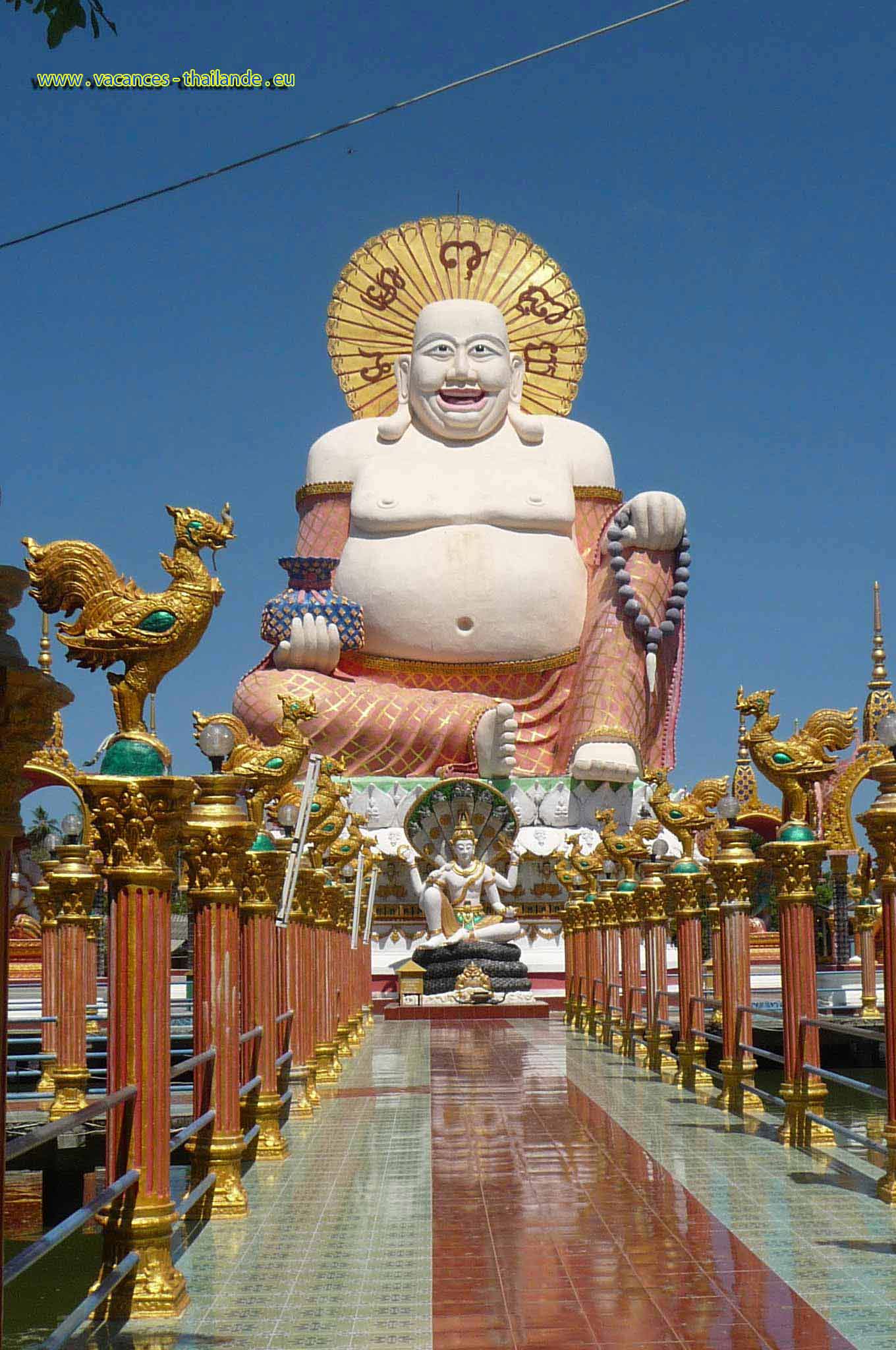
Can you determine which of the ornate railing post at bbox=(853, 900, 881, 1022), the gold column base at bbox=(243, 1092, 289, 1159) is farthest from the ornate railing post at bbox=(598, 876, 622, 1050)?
the gold column base at bbox=(243, 1092, 289, 1159)

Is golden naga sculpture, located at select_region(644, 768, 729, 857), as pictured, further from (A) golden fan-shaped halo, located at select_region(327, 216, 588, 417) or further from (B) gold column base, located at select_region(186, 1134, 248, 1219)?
(A) golden fan-shaped halo, located at select_region(327, 216, 588, 417)

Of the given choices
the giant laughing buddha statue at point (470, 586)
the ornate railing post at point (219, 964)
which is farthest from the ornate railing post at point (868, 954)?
the ornate railing post at point (219, 964)

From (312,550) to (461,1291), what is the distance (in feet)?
77.5

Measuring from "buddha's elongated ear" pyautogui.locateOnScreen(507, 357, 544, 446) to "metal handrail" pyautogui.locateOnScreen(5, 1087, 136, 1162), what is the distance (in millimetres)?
23713

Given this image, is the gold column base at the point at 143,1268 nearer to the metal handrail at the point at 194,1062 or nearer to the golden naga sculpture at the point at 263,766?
the metal handrail at the point at 194,1062

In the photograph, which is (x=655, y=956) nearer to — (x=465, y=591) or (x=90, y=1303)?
(x=90, y=1303)

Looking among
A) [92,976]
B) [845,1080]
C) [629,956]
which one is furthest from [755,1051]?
[92,976]

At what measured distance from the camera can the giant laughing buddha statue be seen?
26.6 meters

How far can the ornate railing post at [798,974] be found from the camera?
973cm

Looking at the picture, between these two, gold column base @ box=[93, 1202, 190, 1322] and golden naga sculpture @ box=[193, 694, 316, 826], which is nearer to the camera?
gold column base @ box=[93, 1202, 190, 1322]

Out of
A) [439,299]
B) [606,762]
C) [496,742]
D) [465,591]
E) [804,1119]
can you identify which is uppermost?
[439,299]

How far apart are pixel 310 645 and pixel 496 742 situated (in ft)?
11.3

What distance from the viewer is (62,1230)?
4602mm

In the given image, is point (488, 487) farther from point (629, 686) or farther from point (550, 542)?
point (629, 686)
